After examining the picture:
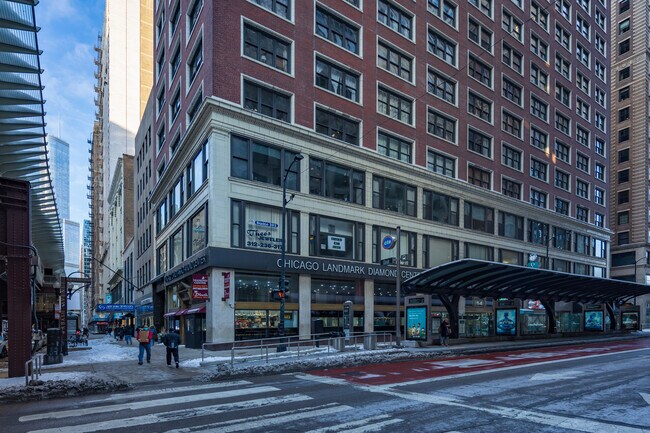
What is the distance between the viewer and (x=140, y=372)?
16562mm

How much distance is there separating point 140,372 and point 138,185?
48.9 meters

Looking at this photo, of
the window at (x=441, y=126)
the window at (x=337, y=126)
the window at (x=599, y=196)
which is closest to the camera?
the window at (x=337, y=126)

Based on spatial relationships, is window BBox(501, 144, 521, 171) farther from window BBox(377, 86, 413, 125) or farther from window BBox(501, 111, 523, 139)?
window BBox(377, 86, 413, 125)

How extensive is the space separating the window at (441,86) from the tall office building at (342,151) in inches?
5.8

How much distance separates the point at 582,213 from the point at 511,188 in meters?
17.6

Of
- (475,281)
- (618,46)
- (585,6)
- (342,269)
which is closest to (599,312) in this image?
(475,281)

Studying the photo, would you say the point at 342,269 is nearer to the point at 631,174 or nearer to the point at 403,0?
the point at 403,0

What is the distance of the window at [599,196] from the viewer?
6131 centimetres

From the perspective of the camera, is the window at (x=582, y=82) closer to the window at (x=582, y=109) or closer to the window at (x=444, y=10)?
the window at (x=582, y=109)

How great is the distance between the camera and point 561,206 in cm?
5497

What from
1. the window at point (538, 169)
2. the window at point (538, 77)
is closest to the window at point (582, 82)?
the window at point (538, 77)

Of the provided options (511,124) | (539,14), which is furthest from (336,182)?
(539,14)

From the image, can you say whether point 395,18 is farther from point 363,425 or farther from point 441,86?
point 363,425

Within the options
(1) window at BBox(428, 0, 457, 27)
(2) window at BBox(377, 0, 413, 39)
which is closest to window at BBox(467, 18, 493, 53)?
(1) window at BBox(428, 0, 457, 27)
